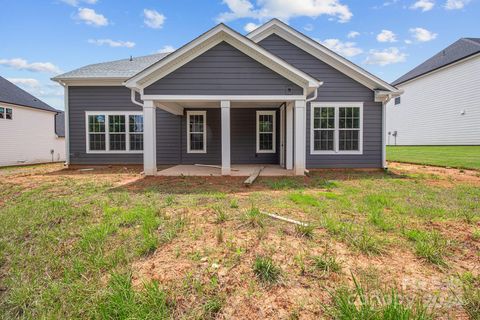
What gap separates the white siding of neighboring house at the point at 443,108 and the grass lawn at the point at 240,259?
18.4 m

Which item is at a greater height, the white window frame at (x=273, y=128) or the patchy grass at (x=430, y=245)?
the white window frame at (x=273, y=128)

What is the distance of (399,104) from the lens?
27.0 meters

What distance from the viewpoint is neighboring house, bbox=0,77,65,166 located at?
1733 cm

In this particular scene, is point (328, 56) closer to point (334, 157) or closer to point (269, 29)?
point (269, 29)

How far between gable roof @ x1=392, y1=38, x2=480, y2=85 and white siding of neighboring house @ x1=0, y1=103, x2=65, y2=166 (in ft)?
104

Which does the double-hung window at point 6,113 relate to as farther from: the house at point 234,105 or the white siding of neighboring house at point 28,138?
the house at point 234,105

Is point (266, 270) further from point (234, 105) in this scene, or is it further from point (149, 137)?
point (234, 105)

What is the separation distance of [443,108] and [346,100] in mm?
16335

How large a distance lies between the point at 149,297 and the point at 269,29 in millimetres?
10701

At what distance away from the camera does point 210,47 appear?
8391mm

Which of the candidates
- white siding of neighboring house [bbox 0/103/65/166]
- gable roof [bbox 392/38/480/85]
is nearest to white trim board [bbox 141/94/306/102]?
white siding of neighboring house [bbox 0/103/65/166]

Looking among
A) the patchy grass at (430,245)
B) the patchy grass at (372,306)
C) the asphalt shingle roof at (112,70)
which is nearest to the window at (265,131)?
the asphalt shingle roof at (112,70)

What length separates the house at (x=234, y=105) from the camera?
8.40 metres

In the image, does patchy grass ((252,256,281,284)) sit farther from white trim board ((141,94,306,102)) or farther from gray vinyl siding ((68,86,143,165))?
gray vinyl siding ((68,86,143,165))
